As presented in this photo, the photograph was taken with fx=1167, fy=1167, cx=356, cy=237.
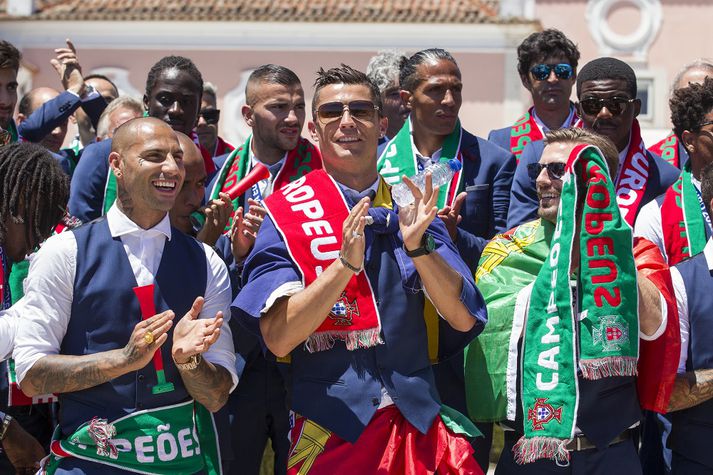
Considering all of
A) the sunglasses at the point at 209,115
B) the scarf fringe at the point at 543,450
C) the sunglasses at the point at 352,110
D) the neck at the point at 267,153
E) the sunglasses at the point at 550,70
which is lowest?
the scarf fringe at the point at 543,450

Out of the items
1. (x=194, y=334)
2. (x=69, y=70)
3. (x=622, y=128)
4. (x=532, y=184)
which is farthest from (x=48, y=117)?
(x=622, y=128)

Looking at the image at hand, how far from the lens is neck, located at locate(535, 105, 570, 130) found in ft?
22.2

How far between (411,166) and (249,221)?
125cm

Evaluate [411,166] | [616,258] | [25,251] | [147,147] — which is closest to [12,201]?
[25,251]

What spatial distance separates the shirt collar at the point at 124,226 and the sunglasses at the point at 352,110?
2.55ft

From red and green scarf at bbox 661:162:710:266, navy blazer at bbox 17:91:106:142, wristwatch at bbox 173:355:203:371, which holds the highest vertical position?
navy blazer at bbox 17:91:106:142

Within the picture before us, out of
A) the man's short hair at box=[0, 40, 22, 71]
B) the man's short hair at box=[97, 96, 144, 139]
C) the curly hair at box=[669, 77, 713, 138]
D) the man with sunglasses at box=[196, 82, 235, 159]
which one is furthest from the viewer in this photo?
the man with sunglasses at box=[196, 82, 235, 159]

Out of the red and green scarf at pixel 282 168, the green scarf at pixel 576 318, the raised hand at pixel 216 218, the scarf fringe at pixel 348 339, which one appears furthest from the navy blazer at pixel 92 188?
the green scarf at pixel 576 318

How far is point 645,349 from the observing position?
15.4 ft

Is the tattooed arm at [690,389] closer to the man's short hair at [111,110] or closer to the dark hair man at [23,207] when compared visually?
the dark hair man at [23,207]

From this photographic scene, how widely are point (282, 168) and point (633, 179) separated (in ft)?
5.99

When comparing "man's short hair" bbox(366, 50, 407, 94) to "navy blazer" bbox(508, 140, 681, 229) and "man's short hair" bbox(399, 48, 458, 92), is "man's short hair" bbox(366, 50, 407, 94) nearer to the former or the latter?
"man's short hair" bbox(399, 48, 458, 92)

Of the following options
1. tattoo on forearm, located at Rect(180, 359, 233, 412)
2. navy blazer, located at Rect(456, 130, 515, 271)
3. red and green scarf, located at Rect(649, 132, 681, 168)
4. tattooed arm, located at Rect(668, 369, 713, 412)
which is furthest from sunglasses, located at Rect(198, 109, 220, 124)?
tattooed arm, located at Rect(668, 369, 713, 412)

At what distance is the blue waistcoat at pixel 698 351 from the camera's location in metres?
4.73
